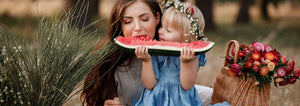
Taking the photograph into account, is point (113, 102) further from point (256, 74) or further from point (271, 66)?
point (271, 66)

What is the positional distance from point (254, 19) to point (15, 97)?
15.2m

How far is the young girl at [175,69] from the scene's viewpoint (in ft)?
9.36

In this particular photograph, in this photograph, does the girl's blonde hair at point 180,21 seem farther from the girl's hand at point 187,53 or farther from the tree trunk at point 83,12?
the tree trunk at point 83,12

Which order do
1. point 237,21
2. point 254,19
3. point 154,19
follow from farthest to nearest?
point 254,19, point 237,21, point 154,19

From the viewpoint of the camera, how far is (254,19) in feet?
52.4

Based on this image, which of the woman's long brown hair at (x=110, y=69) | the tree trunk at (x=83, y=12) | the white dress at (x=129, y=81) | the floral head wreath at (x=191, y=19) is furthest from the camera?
the white dress at (x=129, y=81)

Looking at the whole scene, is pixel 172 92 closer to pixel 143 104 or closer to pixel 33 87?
pixel 143 104

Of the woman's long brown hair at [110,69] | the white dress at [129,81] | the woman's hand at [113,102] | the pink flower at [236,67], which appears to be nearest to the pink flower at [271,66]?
the pink flower at [236,67]

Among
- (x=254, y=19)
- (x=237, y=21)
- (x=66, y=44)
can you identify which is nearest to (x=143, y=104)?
(x=66, y=44)

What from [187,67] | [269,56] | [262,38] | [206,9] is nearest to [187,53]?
[187,67]

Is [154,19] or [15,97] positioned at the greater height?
[154,19]

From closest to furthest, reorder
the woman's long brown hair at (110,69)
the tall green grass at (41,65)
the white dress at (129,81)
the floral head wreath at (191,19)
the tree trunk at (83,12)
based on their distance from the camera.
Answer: the tall green grass at (41,65)
the tree trunk at (83,12)
the floral head wreath at (191,19)
the woman's long brown hair at (110,69)
the white dress at (129,81)

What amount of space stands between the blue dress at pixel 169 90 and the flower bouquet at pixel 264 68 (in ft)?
1.32

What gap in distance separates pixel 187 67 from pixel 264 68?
0.76 m
